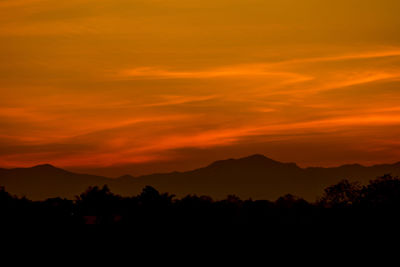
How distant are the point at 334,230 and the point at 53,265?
82.3 feet

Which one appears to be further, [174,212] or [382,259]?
[174,212]

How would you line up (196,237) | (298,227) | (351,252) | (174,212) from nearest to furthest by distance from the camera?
(351,252) < (196,237) < (298,227) < (174,212)

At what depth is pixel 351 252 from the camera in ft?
201

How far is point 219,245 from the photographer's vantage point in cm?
6412

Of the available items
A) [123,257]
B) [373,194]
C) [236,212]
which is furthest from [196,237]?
[373,194]

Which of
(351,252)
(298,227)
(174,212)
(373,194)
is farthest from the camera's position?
(373,194)

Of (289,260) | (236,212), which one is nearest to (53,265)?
(289,260)

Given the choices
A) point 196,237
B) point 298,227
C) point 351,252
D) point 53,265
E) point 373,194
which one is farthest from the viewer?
point 373,194

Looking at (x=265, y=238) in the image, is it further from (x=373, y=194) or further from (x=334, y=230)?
(x=373, y=194)

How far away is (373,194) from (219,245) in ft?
276

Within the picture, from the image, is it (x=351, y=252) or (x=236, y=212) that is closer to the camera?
(x=351, y=252)

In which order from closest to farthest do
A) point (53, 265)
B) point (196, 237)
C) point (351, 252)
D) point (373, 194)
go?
point (53, 265) → point (351, 252) → point (196, 237) → point (373, 194)

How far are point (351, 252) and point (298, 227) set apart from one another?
938 centimetres

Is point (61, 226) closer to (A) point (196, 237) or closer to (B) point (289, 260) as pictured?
(A) point (196, 237)
